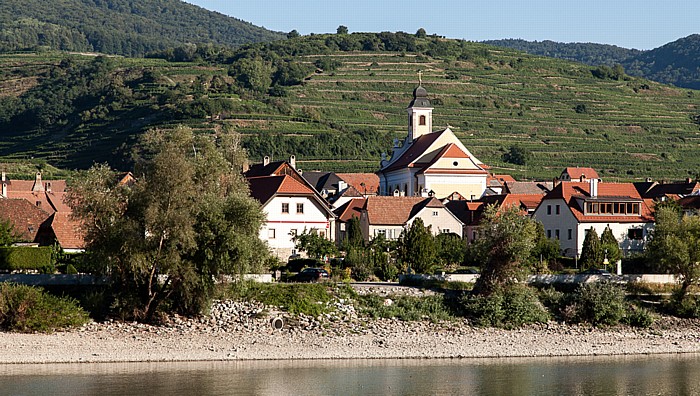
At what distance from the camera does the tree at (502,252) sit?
150 ft

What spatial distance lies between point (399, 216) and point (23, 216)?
21439mm

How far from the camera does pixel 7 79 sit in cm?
17800

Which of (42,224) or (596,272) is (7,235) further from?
(596,272)

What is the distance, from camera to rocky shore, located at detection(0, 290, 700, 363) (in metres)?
38.3

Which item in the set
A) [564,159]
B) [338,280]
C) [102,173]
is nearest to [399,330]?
[338,280]

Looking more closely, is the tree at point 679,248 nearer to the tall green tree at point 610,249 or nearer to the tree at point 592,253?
the tree at point 592,253

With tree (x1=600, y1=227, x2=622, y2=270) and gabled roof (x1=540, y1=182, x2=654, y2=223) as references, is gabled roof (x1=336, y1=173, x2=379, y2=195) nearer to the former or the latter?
gabled roof (x1=540, y1=182, x2=654, y2=223)

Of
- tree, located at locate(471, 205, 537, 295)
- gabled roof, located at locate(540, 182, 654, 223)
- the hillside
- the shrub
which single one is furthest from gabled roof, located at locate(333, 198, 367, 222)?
the hillside

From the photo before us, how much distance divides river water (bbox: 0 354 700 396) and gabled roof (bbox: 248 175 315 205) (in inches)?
882

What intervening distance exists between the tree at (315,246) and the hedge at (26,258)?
14.4 m

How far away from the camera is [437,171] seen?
84375 millimetres

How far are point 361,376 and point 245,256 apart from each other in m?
6.68

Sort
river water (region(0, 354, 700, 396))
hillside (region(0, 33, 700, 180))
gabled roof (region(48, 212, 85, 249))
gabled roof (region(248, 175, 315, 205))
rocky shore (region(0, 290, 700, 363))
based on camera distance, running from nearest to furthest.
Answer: river water (region(0, 354, 700, 396)) → rocky shore (region(0, 290, 700, 363)) → gabled roof (region(48, 212, 85, 249)) → gabled roof (region(248, 175, 315, 205)) → hillside (region(0, 33, 700, 180))

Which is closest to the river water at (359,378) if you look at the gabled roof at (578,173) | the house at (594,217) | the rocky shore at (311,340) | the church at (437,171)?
the rocky shore at (311,340)
